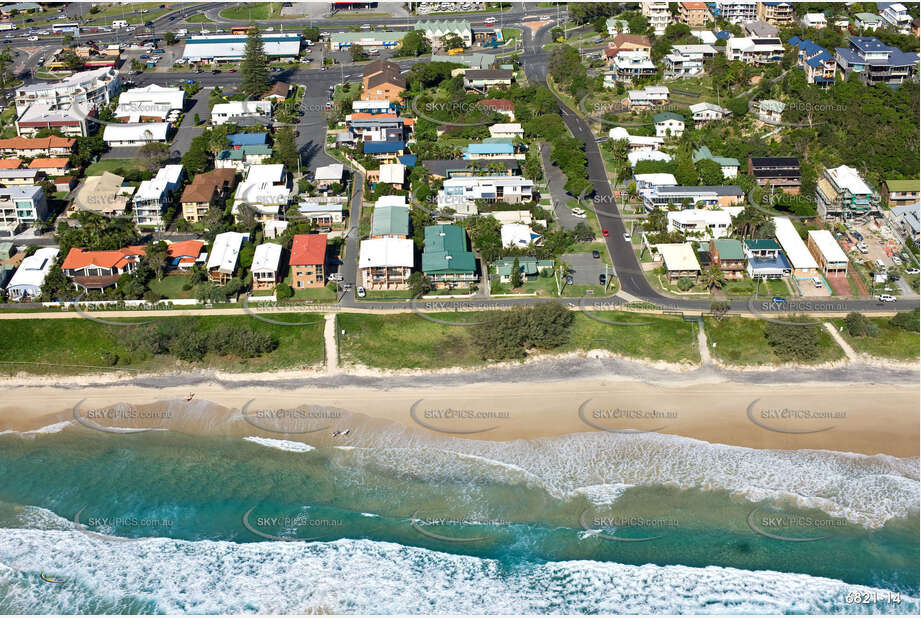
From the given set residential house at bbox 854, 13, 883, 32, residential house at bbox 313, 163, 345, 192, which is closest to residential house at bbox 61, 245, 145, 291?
residential house at bbox 313, 163, 345, 192

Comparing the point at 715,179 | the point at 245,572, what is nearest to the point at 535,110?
the point at 715,179

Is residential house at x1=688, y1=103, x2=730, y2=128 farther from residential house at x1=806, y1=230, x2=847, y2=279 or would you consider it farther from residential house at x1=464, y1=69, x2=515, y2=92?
residential house at x1=806, y1=230, x2=847, y2=279

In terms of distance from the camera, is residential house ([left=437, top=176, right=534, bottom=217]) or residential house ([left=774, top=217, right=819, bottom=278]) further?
residential house ([left=437, top=176, right=534, bottom=217])

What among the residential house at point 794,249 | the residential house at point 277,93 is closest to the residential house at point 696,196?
the residential house at point 794,249

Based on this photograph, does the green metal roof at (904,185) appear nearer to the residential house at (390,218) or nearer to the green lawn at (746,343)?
the green lawn at (746,343)

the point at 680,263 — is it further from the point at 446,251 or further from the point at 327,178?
the point at 327,178

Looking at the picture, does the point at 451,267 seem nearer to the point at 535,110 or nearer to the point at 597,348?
the point at 597,348
